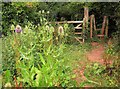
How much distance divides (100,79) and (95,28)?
12.7 ft

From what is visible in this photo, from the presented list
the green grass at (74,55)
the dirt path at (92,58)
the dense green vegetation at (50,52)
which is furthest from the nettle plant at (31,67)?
the green grass at (74,55)

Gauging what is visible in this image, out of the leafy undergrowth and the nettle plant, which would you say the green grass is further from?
the nettle plant

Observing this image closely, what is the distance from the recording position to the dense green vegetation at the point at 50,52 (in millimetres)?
4719

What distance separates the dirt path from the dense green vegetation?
0.09 m

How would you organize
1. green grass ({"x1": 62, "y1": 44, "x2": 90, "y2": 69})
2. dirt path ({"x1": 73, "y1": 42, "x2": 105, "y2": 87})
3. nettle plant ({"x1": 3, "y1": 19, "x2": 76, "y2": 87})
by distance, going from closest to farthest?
nettle plant ({"x1": 3, "y1": 19, "x2": 76, "y2": 87})
dirt path ({"x1": 73, "y1": 42, "x2": 105, "y2": 87})
green grass ({"x1": 62, "y1": 44, "x2": 90, "y2": 69})

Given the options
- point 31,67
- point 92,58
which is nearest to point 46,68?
point 31,67

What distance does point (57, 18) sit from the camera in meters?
9.76

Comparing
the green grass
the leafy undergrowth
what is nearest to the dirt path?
the leafy undergrowth

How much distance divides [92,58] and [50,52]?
194cm

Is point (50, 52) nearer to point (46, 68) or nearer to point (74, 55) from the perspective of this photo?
point (46, 68)

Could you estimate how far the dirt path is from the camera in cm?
554

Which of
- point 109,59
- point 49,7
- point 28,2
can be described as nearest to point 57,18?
point 49,7

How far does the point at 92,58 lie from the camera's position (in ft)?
23.0

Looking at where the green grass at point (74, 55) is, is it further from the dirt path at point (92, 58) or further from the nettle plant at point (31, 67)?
the nettle plant at point (31, 67)
